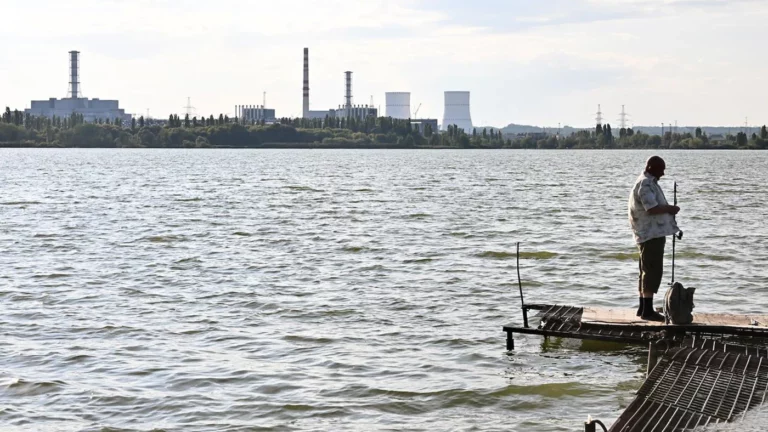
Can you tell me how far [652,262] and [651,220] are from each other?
601mm

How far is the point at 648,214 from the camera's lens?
14.2m

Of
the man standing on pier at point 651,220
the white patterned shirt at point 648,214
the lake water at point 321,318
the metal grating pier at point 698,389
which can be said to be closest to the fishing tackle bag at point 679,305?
the man standing on pier at point 651,220

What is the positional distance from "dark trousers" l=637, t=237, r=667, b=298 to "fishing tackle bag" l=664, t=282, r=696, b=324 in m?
0.34

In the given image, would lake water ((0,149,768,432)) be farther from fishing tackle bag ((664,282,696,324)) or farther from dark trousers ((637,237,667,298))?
dark trousers ((637,237,667,298))

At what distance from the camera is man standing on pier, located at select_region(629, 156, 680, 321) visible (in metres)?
14.1

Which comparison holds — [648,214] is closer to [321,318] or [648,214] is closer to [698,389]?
[698,389]

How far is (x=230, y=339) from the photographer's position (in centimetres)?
1641

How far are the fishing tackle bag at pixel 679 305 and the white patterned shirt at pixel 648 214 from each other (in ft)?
2.44

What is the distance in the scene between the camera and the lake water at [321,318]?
41.5 feet

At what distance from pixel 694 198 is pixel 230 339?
1906 inches

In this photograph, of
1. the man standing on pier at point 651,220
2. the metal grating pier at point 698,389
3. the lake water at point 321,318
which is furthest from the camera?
the man standing on pier at point 651,220

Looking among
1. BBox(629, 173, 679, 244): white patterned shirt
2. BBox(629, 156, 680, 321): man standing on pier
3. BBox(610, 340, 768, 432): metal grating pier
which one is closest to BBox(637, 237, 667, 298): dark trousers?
BBox(629, 156, 680, 321): man standing on pier

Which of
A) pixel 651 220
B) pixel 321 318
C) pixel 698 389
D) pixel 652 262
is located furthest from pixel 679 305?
pixel 321 318

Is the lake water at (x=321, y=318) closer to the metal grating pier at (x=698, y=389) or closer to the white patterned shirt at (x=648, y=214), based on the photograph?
the metal grating pier at (x=698, y=389)
